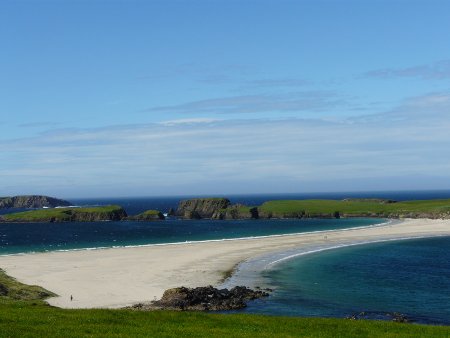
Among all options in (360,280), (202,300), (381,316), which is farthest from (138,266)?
(381,316)

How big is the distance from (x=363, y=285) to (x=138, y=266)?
114 feet

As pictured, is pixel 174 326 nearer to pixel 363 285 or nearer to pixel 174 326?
pixel 174 326

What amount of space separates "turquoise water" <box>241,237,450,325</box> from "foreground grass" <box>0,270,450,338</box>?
13.4 metres

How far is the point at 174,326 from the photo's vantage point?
99.7 feet

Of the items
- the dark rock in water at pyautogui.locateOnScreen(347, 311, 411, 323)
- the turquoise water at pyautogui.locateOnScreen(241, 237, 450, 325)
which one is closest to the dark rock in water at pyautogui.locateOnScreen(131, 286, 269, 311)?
the turquoise water at pyautogui.locateOnScreen(241, 237, 450, 325)

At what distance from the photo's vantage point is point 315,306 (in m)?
51.2

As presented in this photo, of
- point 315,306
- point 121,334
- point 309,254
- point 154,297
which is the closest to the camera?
point 121,334

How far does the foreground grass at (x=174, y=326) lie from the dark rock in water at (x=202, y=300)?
1461 cm

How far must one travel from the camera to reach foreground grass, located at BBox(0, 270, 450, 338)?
27344mm

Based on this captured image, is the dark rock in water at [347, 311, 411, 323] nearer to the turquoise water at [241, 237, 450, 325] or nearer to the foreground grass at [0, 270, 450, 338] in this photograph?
the turquoise water at [241, 237, 450, 325]

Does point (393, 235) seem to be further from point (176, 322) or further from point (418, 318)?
point (176, 322)

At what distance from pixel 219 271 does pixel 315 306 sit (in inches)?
1004

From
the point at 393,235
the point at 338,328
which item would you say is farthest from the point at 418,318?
the point at 393,235

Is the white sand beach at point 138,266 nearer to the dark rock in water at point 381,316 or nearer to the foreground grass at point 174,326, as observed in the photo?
the foreground grass at point 174,326
